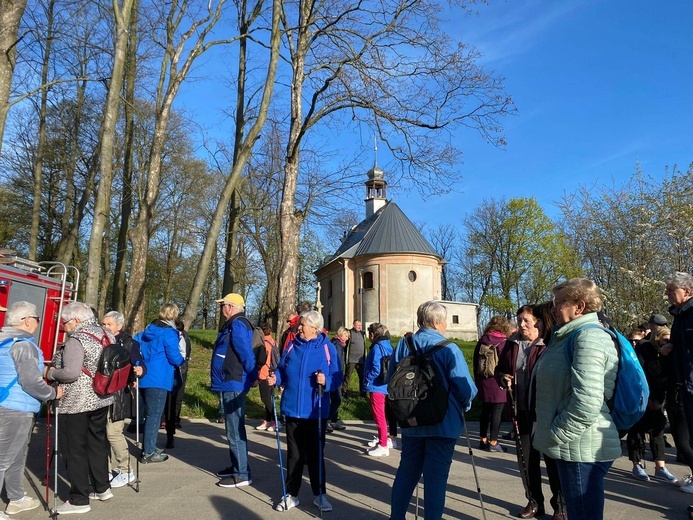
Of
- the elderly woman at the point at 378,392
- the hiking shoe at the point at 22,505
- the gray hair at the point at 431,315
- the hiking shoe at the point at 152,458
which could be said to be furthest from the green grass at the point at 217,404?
the gray hair at the point at 431,315

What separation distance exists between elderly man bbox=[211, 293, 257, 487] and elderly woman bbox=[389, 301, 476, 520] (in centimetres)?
239

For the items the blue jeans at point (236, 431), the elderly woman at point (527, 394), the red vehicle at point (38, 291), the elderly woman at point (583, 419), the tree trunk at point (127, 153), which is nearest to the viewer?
the elderly woman at point (583, 419)

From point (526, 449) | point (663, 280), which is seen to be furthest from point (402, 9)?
point (663, 280)

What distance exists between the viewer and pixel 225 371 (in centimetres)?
638

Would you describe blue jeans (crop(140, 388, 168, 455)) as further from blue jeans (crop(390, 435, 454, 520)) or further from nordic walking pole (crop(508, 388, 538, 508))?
nordic walking pole (crop(508, 388, 538, 508))

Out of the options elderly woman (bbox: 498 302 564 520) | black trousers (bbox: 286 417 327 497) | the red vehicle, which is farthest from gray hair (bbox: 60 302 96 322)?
elderly woman (bbox: 498 302 564 520)

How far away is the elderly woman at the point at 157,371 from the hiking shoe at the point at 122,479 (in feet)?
3.17

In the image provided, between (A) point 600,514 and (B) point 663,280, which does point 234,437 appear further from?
(B) point 663,280

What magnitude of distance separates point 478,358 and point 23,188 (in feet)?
70.4

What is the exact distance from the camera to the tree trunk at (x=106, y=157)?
10.9 metres

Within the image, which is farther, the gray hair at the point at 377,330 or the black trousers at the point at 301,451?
the gray hair at the point at 377,330

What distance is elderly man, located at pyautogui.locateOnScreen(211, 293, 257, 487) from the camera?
627 centimetres

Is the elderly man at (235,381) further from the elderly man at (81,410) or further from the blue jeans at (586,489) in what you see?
the blue jeans at (586,489)

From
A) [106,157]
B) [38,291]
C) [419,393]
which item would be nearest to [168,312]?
[38,291]
